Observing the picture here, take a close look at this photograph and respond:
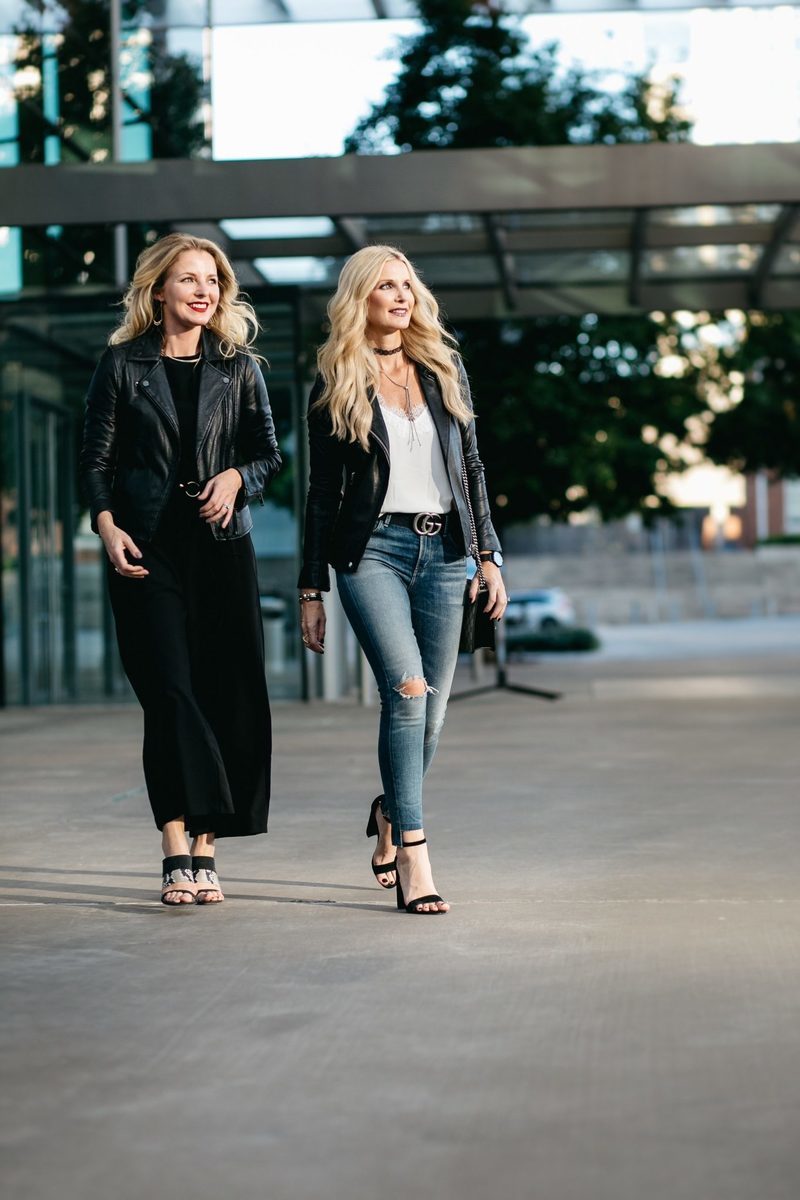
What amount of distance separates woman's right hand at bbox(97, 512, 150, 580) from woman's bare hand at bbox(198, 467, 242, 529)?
231 mm

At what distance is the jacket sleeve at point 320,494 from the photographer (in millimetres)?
5266

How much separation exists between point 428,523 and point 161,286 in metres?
1.11

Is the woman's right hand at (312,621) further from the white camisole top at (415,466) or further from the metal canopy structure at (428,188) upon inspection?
the metal canopy structure at (428,188)

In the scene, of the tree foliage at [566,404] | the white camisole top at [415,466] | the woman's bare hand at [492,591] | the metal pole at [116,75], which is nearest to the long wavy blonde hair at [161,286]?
the white camisole top at [415,466]

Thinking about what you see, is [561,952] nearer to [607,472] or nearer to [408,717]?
[408,717]

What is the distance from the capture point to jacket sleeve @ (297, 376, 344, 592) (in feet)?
17.3

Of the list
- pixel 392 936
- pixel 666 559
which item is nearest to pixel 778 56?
pixel 392 936

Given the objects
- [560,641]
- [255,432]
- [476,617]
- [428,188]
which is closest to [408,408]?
[255,432]

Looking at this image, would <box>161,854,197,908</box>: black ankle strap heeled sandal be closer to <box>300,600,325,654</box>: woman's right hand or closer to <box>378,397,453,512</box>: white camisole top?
<box>300,600,325,654</box>: woman's right hand

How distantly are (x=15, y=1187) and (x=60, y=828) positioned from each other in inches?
177

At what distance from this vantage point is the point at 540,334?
22141 millimetres

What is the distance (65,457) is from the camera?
1605 cm

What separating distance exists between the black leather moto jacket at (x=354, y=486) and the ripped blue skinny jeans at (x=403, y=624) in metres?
0.06

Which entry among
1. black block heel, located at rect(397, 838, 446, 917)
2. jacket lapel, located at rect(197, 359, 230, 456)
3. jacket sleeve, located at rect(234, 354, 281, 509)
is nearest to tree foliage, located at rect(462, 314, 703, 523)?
jacket sleeve, located at rect(234, 354, 281, 509)
